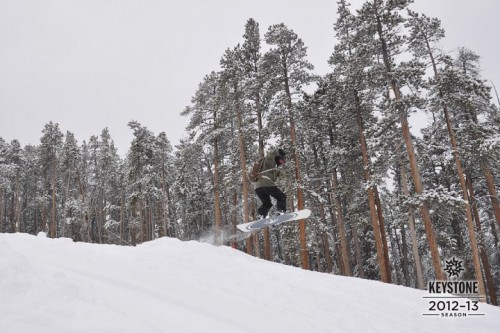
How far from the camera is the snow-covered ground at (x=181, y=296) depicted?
11.8 feet

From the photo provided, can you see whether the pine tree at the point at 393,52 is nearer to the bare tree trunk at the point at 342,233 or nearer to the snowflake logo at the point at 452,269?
the snowflake logo at the point at 452,269

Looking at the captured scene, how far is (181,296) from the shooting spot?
529 centimetres

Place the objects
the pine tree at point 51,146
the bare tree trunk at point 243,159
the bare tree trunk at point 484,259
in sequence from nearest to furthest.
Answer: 1. the bare tree trunk at point 243,159
2. the bare tree trunk at point 484,259
3. the pine tree at point 51,146

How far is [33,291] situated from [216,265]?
4594 mm

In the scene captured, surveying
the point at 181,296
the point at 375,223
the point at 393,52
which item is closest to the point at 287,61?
the point at 393,52

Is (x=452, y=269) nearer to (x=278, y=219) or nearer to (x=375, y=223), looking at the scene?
(x=278, y=219)

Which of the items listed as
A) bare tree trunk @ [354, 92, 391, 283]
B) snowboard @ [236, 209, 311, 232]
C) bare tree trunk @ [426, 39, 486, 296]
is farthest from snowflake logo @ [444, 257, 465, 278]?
bare tree trunk @ [354, 92, 391, 283]

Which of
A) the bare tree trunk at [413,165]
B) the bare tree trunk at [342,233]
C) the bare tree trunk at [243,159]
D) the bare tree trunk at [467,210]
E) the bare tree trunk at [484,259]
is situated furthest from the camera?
the bare tree trunk at [342,233]

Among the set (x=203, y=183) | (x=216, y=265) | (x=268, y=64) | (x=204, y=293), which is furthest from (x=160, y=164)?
(x=204, y=293)

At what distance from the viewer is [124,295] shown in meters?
4.48

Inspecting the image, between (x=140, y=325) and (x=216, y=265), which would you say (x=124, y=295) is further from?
(x=216, y=265)

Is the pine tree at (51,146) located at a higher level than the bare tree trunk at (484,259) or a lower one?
higher

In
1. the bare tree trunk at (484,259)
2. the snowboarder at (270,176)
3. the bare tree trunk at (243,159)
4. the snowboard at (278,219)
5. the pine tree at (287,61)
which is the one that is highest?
the pine tree at (287,61)

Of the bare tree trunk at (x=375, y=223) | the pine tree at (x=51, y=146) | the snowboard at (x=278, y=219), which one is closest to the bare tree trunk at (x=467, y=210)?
the bare tree trunk at (x=375, y=223)
